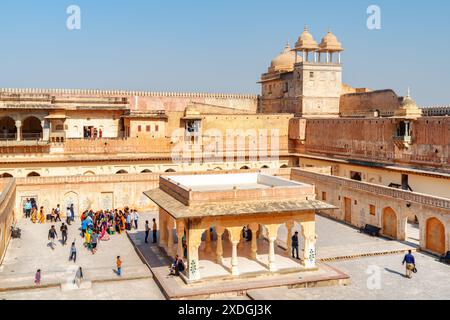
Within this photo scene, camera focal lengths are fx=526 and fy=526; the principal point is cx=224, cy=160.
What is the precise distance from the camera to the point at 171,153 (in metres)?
30.4

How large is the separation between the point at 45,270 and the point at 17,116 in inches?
729

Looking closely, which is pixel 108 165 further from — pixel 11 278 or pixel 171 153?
pixel 11 278

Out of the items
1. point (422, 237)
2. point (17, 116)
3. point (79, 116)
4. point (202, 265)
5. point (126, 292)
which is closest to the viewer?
point (126, 292)

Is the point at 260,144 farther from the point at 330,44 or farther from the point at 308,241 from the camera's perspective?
the point at 308,241

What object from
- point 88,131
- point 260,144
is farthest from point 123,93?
point 260,144

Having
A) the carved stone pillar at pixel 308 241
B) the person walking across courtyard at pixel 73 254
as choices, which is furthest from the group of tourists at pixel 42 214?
the carved stone pillar at pixel 308 241

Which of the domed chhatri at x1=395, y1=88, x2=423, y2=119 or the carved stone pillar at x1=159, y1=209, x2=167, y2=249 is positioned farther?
the domed chhatri at x1=395, y1=88, x2=423, y2=119

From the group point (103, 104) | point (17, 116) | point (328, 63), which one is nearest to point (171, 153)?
point (103, 104)

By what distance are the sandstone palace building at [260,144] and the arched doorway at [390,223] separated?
0.17ft

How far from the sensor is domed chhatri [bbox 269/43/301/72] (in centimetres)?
3988

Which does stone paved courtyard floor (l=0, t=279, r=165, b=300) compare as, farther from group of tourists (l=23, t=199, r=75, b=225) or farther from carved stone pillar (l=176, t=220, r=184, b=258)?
group of tourists (l=23, t=199, r=75, b=225)

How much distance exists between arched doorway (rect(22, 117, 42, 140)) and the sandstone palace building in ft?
0.33

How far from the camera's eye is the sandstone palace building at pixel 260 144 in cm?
2069

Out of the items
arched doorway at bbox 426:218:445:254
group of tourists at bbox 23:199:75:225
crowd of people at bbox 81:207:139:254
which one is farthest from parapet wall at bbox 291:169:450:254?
group of tourists at bbox 23:199:75:225
